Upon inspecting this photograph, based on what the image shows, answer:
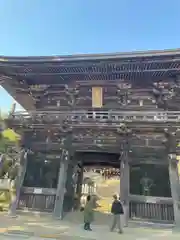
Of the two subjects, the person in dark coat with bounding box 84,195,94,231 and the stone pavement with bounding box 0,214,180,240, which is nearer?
the stone pavement with bounding box 0,214,180,240

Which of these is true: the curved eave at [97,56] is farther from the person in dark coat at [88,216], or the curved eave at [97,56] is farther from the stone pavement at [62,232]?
the stone pavement at [62,232]

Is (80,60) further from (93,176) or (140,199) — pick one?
(93,176)

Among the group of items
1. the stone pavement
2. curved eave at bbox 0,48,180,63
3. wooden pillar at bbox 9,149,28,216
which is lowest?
the stone pavement

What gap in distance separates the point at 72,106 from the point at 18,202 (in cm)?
508

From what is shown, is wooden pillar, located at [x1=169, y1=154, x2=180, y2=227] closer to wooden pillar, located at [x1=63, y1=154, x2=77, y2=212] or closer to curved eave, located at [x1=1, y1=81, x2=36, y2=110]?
wooden pillar, located at [x1=63, y1=154, x2=77, y2=212]

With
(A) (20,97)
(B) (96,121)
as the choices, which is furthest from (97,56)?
(A) (20,97)

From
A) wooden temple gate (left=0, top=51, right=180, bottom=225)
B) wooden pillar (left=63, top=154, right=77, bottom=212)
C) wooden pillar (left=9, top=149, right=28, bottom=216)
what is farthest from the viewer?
wooden pillar (left=63, top=154, right=77, bottom=212)

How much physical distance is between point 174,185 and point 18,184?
21.3ft

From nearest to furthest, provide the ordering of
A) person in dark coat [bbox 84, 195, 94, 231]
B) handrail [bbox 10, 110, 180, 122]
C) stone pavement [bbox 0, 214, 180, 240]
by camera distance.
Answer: stone pavement [bbox 0, 214, 180, 240], person in dark coat [bbox 84, 195, 94, 231], handrail [bbox 10, 110, 180, 122]

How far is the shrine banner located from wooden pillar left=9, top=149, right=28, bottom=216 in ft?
13.4

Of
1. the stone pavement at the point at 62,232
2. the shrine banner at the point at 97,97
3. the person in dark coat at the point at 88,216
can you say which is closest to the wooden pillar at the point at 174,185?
the stone pavement at the point at 62,232

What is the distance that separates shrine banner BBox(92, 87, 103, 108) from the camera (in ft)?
32.1

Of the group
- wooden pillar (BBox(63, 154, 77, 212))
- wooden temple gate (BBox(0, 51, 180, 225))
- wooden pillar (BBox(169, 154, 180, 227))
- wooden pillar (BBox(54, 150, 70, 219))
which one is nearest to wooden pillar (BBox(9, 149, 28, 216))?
wooden temple gate (BBox(0, 51, 180, 225))

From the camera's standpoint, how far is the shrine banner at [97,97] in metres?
9.77
